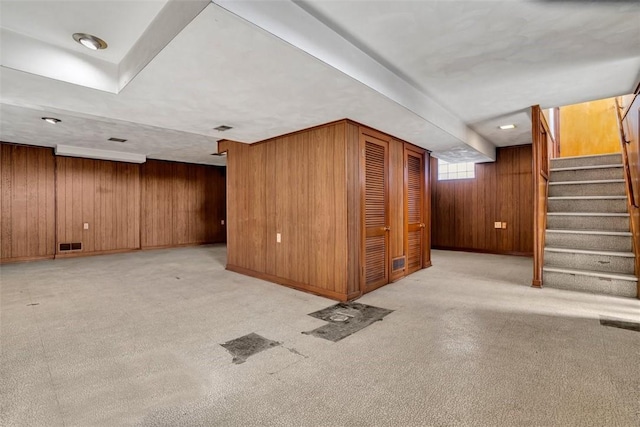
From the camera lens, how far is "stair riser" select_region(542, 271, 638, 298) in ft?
11.5

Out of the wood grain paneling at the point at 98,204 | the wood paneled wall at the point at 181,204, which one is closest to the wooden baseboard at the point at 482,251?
the wood paneled wall at the point at 181,204

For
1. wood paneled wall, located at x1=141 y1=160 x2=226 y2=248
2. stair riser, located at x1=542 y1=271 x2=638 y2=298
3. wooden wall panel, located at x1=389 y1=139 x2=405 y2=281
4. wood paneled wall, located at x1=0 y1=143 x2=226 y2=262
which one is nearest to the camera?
stair riser, located at x1=542 y1=271 x2=638 y2=298

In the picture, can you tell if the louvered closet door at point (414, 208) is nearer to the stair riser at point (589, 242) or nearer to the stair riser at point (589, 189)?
the stair riser at point (589, 242)

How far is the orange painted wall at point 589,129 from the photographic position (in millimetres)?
6137

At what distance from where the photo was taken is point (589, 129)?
6426mm

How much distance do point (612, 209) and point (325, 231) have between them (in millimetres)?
→ 4133

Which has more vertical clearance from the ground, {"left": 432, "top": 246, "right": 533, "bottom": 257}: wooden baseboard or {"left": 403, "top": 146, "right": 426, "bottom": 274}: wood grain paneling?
{"left": 403, "top": 146, "right": 426, "bottom": 274}: wood grain paneling

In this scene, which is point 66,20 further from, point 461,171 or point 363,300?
point 461,171

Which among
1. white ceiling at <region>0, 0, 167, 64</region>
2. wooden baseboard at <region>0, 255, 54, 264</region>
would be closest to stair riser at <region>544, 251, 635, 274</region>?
white ceiling at <region>0, 0, 167, 64</region>

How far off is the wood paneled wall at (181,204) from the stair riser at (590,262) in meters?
8.23

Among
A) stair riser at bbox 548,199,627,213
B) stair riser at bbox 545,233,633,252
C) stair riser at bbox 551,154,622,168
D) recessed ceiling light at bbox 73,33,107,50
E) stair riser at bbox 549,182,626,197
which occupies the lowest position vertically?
stair riser at bbox 545,233,633,252

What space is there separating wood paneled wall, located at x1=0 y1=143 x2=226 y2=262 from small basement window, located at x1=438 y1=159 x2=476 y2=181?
6393 millimetres

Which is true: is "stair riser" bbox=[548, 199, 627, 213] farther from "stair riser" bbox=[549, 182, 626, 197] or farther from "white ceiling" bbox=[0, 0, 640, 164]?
"white ceiling" bbox=[0, 0, 640, 164]

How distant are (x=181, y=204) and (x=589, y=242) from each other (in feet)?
29.2
